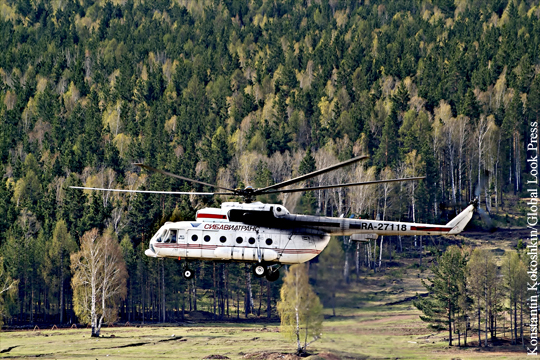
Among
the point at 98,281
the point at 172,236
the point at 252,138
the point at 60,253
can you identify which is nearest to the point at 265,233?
the point at 172,236

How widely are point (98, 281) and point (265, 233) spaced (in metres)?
59.9

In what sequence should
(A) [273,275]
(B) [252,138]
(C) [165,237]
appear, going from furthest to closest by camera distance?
(B) [252,138] → (C) [165,237] → (A) [273,275]

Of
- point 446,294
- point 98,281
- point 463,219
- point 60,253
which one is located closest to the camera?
point 463,219

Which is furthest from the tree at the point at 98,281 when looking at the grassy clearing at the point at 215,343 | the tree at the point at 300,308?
the tree at the point at 300,308

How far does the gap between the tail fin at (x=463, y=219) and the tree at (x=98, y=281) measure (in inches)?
2242

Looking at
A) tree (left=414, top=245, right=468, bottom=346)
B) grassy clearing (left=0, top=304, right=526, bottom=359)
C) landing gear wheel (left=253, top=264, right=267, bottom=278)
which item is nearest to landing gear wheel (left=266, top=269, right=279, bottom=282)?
landing gear wheel (left=253, top=264, right=267, bottom=278)

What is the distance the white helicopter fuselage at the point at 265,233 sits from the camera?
1594 inches

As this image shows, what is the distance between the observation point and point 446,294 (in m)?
82.0

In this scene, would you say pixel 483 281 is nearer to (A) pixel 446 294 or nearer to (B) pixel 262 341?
(A) pixel 446 294

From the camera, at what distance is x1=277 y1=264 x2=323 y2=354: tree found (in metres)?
52.7

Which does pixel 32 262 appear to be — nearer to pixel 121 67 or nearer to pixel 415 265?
pixel 415 265

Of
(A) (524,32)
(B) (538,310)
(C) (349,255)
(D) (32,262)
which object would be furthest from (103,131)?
(C) (349,255)

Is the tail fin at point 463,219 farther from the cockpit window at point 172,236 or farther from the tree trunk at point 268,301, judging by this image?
the tree trunk at point 268,301

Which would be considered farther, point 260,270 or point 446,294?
point 446,294
